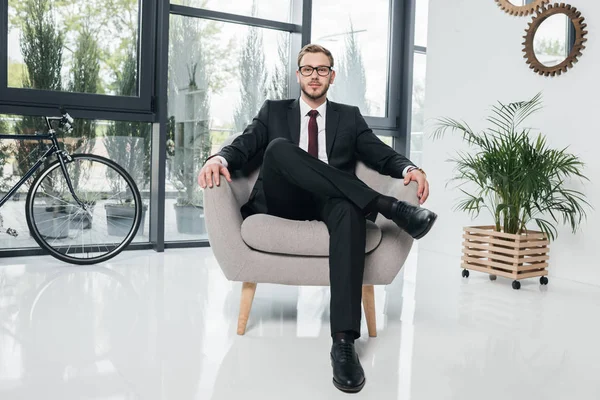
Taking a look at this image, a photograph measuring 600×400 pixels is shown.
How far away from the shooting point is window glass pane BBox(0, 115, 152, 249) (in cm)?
373

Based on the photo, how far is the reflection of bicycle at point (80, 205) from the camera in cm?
352

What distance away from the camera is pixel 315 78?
2.59 m

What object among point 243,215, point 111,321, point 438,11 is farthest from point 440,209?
point 111,321

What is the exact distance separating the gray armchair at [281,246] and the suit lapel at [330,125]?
1.53 feet

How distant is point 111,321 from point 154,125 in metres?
1.97

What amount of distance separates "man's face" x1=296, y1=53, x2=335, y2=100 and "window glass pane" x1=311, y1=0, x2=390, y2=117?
2288mm

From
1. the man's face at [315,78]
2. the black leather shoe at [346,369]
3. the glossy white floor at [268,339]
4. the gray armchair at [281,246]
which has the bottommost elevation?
the glossy white floor at [268,339]

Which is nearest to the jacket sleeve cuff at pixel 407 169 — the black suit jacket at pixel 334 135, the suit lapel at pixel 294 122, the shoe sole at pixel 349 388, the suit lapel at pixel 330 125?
the black suit jacket at pixel 334 135

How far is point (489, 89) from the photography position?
410 cm

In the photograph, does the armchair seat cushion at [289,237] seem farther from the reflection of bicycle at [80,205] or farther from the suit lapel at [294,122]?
the reflection of bicycle at [80,205]

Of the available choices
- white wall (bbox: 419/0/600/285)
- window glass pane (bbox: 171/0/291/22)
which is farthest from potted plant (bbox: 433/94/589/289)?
window glass pane (bbox: 171/0/291/22)

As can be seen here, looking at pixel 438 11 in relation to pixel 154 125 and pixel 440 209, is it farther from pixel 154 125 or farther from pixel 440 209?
pixel 154 125

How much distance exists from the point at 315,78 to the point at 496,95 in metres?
1.91

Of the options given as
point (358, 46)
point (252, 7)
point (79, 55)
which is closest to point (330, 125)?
point (79, 55)
